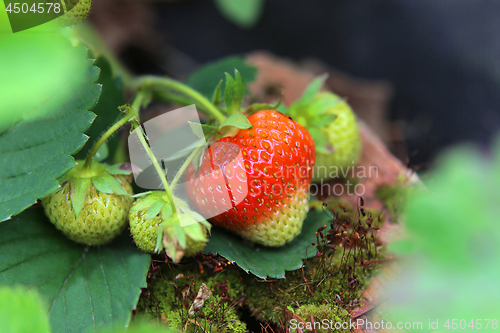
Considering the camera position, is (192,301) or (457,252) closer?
(457,252)

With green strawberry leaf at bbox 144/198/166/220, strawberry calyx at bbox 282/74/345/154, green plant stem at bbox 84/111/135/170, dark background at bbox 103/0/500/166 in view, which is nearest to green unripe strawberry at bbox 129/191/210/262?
green strawberry leaf at bbox 144/198/166/220

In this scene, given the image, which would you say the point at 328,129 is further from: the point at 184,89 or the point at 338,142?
the point at 184,89

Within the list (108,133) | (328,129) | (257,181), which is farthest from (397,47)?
(108,133)

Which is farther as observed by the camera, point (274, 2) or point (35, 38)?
point (274, 2)

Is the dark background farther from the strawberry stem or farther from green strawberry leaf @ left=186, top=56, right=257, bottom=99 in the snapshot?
the strawberry stem

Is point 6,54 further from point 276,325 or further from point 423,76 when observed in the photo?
point 423,76

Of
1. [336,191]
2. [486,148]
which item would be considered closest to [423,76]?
[486,148]
